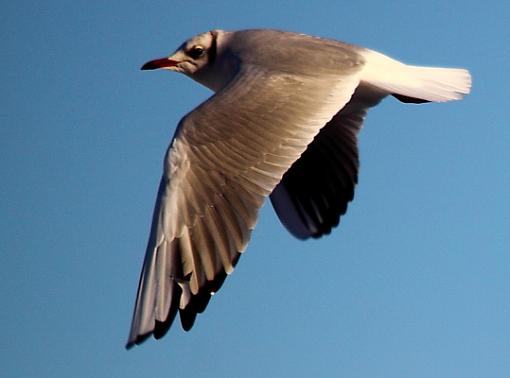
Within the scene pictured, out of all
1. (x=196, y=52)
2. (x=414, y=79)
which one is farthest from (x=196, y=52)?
(x=414, y=79)

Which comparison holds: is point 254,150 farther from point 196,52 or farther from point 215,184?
point 196,52

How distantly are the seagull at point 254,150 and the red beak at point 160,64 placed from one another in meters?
0.25

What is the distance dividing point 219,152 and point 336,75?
894 millimetres

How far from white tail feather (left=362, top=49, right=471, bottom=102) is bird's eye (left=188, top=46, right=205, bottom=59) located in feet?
3.35

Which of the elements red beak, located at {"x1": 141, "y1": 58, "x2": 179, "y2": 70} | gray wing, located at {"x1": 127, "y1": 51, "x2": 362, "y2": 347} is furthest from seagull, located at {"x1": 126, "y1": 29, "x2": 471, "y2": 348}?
red beak, located at {"x1": 141, "y1": 58, "x2": 179, "y2": 70}

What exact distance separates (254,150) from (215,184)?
236mm

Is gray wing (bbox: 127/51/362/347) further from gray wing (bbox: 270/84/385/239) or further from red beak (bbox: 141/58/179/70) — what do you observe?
red beak (bbox: 141/58/179/70)

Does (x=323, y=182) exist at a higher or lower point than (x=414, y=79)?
lower

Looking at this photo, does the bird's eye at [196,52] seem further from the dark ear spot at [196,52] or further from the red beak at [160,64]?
the red beak at [160,64]

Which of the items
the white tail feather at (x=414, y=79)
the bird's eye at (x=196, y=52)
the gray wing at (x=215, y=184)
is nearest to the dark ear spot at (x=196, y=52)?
the bird's eye at (x=196, y=52)

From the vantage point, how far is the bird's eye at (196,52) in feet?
23.3

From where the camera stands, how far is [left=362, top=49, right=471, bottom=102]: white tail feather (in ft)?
21.0

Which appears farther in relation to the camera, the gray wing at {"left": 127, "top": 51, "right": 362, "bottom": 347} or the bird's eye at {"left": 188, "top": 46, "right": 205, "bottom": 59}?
the bird's eye at {"left": 188, "top": 46, "right": 205, "bottom": 59}

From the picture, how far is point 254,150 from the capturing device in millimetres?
5453
